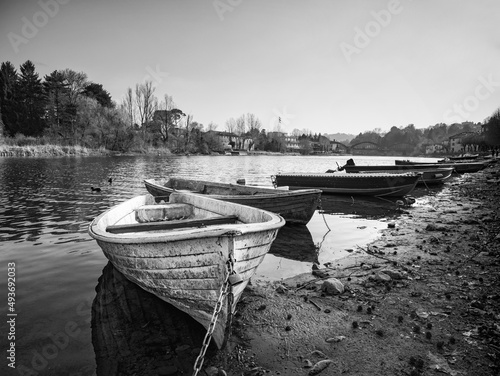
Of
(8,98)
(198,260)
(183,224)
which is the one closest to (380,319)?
(198,260)

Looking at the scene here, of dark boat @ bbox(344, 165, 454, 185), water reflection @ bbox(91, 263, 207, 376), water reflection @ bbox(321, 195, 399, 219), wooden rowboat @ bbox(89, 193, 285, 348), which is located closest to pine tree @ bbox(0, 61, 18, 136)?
dark boat @ bbox(344, 165, 454, 185)

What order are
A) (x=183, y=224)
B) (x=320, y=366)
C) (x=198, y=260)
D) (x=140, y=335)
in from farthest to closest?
(x=183, y=224)
(x=140, y=335)
(x=198, y=260)
(x=320, y=366)

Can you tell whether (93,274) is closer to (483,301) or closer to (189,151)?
(483,301)

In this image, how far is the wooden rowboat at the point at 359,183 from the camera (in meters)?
17.3

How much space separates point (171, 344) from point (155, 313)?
3.12 ft

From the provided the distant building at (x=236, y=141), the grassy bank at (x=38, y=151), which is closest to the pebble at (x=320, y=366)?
the grassy bank at (x=38, y=151)

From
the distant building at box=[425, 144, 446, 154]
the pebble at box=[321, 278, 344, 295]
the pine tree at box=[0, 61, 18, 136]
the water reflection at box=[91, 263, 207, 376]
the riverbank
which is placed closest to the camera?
the riverbank

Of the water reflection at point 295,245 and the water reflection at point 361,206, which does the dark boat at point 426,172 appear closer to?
the water reflection at point 361,206

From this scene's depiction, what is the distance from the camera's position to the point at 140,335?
13.9 ft

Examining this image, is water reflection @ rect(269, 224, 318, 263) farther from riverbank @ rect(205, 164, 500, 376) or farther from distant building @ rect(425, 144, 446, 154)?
distant building @ rect(425, 144, 446, 154)

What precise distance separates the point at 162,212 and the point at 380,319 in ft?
19.8

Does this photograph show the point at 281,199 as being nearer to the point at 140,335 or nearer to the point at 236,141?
the point at 140,335

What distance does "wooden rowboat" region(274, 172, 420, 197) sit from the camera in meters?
17.3

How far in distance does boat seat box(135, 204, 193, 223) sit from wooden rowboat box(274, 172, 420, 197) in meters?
11.8
